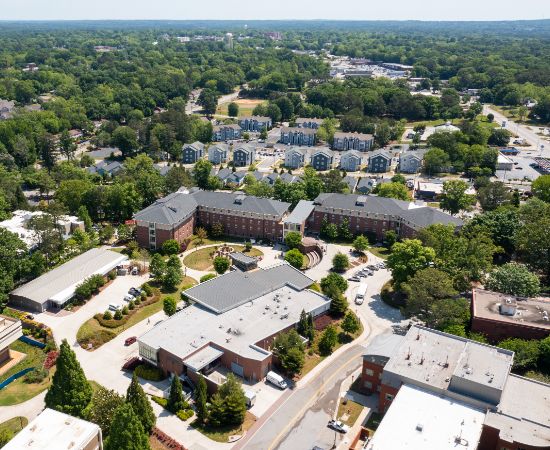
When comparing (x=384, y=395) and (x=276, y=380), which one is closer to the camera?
(x=384, y=395)

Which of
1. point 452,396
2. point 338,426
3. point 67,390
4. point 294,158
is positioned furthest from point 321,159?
point 67,390

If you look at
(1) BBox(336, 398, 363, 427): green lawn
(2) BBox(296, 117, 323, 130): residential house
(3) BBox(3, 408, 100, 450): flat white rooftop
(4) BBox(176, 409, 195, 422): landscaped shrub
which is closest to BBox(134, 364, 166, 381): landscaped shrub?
(4) BBox(176, 409, 195, 422): landscaped shrub

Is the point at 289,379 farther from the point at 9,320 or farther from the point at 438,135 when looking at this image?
the point at 438,135

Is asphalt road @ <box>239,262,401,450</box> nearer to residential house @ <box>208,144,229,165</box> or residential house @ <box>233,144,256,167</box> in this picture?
residential house @ <box>233,144,256,167</box>

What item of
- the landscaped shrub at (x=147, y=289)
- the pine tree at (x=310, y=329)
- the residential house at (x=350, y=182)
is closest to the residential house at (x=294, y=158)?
the residential house at (x=350, y=182)

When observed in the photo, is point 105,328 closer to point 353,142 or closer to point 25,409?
point 25,409

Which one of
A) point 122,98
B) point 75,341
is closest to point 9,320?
point 75,341
